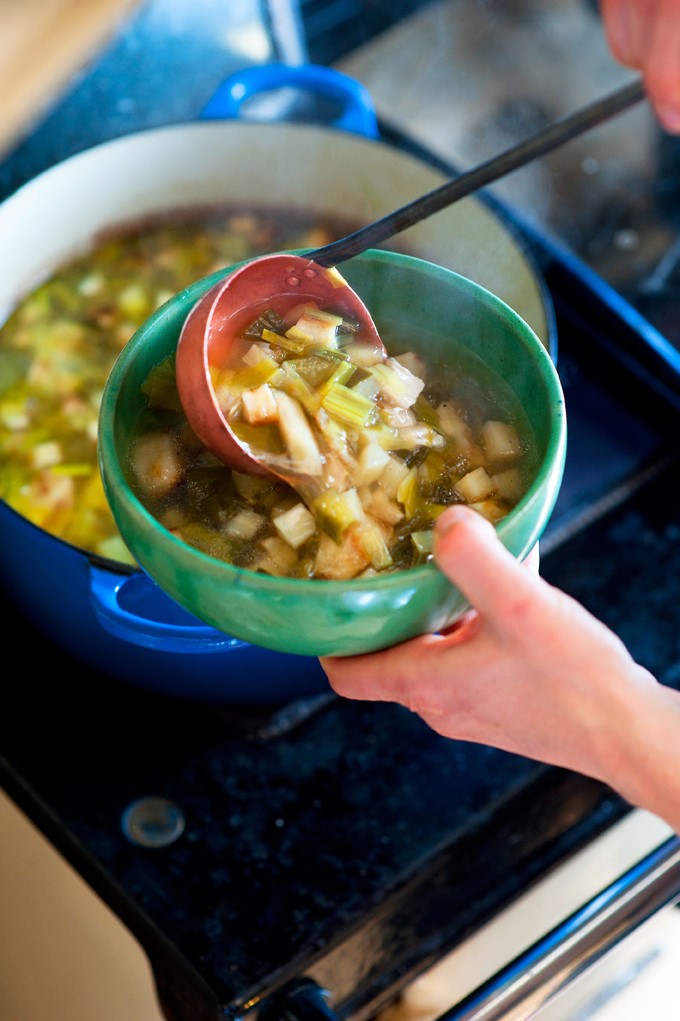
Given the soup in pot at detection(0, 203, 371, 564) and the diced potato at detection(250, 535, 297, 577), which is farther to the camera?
the soup in pot at detection(0, 203, 371, 564)

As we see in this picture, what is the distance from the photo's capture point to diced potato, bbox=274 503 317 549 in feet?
2.25

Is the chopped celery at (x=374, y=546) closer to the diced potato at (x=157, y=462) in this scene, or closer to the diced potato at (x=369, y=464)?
the diced potato at (x=369, y=464)

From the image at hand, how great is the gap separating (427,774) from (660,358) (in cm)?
57

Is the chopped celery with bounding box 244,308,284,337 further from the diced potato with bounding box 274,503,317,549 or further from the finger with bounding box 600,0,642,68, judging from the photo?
the finger with bounding box 600,0,642,68

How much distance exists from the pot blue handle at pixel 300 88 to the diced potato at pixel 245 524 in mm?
713

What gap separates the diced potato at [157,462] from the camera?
71 cm

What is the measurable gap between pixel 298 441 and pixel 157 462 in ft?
0.34

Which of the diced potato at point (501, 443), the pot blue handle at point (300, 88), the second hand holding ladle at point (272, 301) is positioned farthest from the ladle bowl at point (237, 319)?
the pot blue handle at point (300, 88)

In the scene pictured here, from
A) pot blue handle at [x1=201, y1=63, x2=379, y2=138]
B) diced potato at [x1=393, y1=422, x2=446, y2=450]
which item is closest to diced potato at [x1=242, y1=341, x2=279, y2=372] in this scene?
diced potato at [x1=393, y1=422, x2=446, y2=450]

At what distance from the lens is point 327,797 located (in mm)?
1032

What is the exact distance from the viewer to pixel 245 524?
0.71 meters

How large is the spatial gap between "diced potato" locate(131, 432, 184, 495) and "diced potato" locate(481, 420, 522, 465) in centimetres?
21

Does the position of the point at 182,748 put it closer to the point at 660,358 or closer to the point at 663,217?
the point at 660,358

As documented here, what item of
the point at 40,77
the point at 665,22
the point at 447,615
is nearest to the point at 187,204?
the point at 40,77
